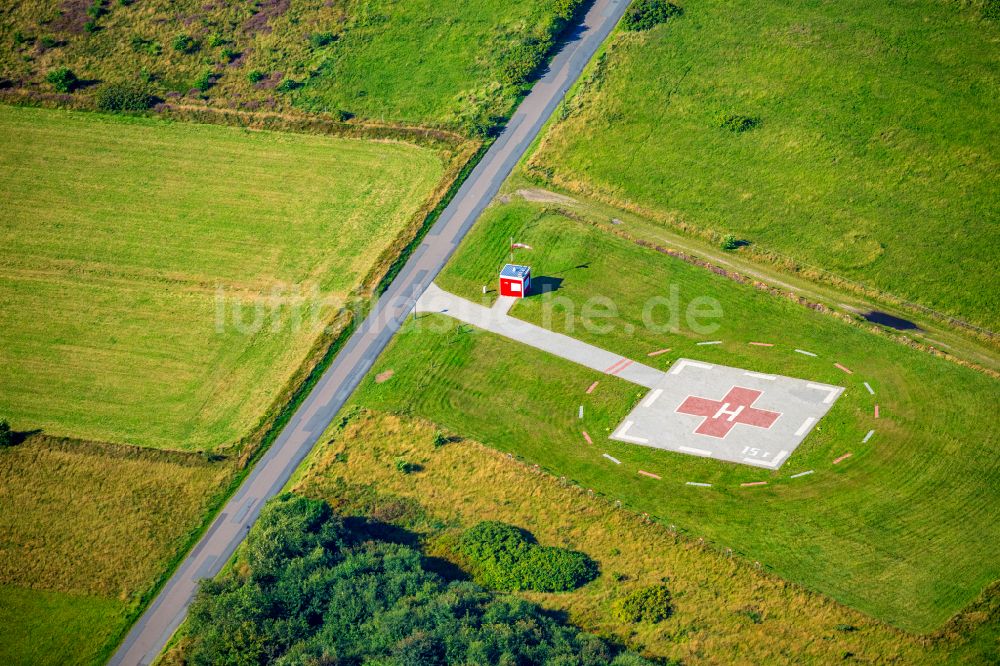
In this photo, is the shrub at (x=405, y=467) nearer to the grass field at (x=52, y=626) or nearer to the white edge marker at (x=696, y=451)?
the white edge marker at (x=696, y=451)

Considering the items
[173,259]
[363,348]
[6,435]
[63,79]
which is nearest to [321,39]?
[63,79]

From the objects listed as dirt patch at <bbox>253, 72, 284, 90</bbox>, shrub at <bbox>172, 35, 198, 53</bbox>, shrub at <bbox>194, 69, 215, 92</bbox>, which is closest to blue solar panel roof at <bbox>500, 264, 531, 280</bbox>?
dirt patch at <bbox>253, 72, 284, 90</bbox>

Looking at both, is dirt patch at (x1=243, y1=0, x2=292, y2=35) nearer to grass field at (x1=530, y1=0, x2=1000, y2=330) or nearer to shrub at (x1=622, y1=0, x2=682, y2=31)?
grass field at (x1=530, y1=0, x2=1000, y2=330)

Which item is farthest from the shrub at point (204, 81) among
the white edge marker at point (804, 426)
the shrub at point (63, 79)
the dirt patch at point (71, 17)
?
the white edge marker at point (804, 426)

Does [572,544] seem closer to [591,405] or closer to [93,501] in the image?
[591,405]

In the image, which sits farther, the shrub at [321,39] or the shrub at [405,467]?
the shrub at [321,39]

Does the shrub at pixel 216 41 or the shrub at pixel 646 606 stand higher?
the shrub at pixel 216 41

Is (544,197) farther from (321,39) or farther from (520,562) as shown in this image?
(520,562)
